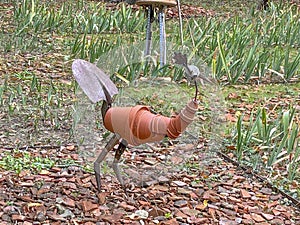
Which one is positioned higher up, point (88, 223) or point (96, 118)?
point (96, 118)

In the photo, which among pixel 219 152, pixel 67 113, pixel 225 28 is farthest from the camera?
pixel 225 28

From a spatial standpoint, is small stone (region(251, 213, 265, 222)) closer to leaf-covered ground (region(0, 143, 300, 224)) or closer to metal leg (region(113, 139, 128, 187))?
leaf-covered ground (region(0, 143, 300, 224))

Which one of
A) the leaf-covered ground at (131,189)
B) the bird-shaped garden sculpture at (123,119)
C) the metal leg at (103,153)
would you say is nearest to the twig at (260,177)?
the leaf-covered ground at (131,189)

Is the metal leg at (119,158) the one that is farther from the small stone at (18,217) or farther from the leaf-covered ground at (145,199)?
the small stone at (18,217)

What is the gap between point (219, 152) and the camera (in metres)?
3.04

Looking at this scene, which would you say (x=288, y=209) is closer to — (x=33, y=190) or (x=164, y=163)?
(x=164, y=163)

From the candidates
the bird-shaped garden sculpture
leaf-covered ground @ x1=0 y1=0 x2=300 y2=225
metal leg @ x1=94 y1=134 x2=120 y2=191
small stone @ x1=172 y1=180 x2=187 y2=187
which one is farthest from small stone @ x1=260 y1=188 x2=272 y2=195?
metal leg @ x1=94 y1=134 x2=120 y2=191

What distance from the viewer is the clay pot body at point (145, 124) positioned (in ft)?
6.99

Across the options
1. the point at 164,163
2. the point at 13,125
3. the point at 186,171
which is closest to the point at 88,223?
the point at 164,163

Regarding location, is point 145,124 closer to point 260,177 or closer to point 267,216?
point 267,216

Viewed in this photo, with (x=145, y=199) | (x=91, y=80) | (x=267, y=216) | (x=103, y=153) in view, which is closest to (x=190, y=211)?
(x=145, y=199)

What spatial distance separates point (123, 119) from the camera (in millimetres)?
2232

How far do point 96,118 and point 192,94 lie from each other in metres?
0.49

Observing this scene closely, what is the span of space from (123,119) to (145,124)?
3.9 inches
